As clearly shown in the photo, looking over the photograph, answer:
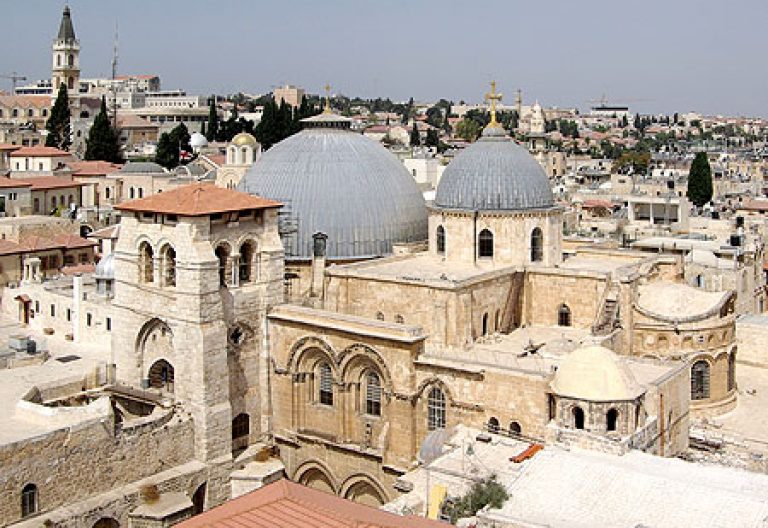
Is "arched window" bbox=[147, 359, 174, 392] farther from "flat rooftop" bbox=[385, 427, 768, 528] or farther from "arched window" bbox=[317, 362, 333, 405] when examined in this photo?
"flat rooftop" bbox=[385, 427, 768, 528]

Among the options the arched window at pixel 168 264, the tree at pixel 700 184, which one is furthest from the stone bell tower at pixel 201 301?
the tree at pixel 700 184

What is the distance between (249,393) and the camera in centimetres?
2675

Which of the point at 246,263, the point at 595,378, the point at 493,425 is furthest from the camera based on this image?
the point at 246,263

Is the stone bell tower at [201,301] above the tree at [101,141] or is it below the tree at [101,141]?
below

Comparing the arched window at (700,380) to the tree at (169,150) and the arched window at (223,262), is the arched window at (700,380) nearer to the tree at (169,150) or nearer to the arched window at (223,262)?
the arched window at (223,262)

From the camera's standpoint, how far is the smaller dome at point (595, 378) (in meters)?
20.8

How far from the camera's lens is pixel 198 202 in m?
25.0

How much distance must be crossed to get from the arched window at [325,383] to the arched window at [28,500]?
816cm

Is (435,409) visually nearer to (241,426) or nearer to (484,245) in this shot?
(241,426)

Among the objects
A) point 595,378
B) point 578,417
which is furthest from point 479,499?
point 595,378

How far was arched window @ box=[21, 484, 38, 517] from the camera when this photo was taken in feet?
70.8

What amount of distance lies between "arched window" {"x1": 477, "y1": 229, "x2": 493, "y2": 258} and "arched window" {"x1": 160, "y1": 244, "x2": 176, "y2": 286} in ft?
30.8

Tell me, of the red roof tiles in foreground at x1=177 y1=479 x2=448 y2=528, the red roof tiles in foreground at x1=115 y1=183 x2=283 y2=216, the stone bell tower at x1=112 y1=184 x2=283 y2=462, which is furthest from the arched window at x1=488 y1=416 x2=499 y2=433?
the red roof tiles in foreground at x1=115 y1=183 x2=283 y2=216

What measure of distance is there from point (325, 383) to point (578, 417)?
26.8 ft
